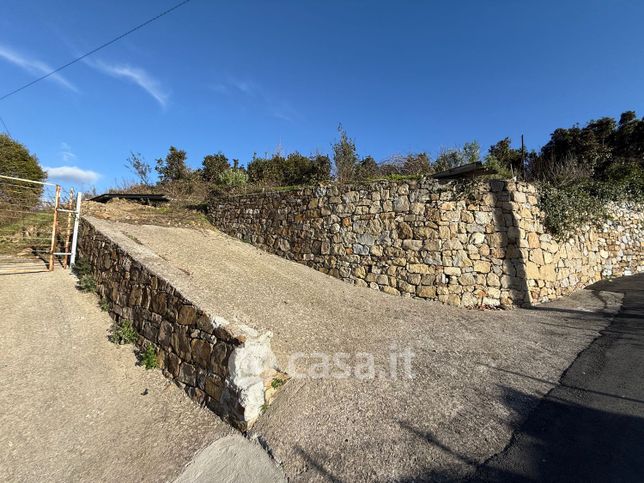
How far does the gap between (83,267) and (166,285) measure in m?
3.37

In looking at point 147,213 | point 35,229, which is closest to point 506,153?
point 147,213

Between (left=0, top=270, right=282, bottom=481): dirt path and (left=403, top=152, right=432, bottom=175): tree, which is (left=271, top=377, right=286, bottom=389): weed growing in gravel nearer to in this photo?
(left=0, top=270, right=282, bottom=481): dirt path

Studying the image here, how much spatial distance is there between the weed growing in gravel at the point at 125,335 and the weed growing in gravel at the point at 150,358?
42cm

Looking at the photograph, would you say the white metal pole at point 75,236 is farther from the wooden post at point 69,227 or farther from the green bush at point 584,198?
the green bush at point 584,198

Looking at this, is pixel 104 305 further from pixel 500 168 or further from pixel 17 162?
pixel 17 162

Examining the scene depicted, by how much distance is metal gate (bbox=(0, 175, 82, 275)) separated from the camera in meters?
6.87

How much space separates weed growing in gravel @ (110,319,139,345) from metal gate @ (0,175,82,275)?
3.18 meters

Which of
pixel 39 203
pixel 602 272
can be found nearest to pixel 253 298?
pixel 39 203

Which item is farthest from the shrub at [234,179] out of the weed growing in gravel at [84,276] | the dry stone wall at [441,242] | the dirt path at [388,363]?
the weed growing in gravel at [84,276]

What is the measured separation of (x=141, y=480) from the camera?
2781mm

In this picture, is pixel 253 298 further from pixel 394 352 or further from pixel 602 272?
pixel 602 272

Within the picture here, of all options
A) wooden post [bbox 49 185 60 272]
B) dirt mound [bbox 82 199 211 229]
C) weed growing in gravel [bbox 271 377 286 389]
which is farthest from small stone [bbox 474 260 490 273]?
wooden post [bbox 49 185 60 272]

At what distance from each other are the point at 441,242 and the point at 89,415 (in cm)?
670

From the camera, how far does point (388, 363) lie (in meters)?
4.36
